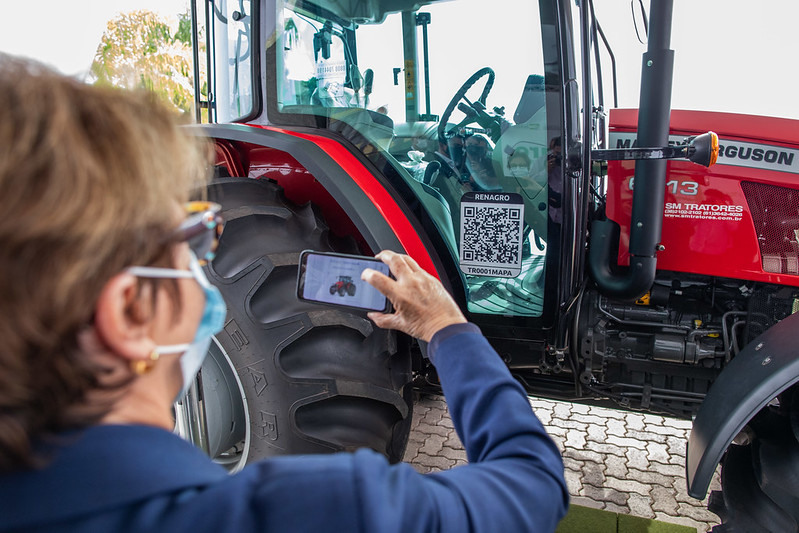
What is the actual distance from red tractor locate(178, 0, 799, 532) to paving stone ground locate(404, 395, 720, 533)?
0.42 metres

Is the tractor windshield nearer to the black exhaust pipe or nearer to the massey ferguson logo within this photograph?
the black exhaust pipe

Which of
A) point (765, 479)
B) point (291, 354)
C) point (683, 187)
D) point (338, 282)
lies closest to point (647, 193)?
point (683, 187)

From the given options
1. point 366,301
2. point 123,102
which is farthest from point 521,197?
point 123,102

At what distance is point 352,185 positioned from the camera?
6.17 ft

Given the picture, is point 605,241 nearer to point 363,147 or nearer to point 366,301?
point 363,147

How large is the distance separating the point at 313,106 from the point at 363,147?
0.25 meters

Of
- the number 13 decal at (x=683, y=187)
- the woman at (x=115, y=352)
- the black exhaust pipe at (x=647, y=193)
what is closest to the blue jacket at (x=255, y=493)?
the woman at (x=115, y=352)

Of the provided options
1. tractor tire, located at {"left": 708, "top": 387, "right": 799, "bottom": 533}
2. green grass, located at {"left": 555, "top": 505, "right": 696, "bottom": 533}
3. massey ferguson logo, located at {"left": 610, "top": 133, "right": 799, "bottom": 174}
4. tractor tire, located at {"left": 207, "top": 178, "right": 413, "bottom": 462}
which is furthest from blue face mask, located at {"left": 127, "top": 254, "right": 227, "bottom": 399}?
green grass, located at {"left": 555, "top": 505, "right": 696, "bottom": 533}

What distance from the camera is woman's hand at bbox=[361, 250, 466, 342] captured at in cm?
106

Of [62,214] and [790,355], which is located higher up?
[62,214]

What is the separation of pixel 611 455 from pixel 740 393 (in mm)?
1236

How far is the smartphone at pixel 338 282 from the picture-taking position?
125 cm

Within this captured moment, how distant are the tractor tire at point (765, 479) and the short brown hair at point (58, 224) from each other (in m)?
1.67

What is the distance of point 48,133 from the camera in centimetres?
54
